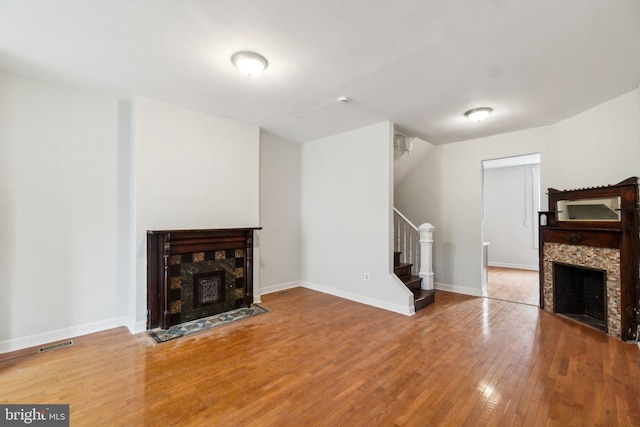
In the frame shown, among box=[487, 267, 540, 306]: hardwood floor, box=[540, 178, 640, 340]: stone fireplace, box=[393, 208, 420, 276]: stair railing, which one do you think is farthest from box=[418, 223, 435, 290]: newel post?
box=[540, 178, 640, 340]: stone fireplace

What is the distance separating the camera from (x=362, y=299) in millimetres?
4426

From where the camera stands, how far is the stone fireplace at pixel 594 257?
120 inches

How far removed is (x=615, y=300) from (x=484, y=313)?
1358 mm

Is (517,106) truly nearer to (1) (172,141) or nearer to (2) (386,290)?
(2) (386,290)

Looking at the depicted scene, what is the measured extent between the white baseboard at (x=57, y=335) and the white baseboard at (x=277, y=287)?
2016 millimetres

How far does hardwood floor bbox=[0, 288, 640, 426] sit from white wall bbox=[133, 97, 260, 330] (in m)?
0.93

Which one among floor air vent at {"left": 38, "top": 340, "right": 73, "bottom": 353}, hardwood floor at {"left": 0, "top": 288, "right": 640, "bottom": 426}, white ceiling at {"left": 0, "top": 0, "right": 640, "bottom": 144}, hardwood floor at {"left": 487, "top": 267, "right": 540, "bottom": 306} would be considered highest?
white ceiling at {"left": 0, "top": 0, "right": 640, "bottom": 144}

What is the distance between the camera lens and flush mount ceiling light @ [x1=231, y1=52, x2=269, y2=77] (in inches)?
95.9

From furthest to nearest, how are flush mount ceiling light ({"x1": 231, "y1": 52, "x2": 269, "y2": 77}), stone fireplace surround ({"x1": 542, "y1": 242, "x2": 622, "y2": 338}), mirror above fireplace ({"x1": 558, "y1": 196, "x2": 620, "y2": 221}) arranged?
1. mirror above fireplace ({"x1": 558, "y1": 196, "x2": 620, "y2": 221})
2. stone fireplace surround ({"x1": 542, "y1": 242, "x2": 622, "y2": 338})
3. flush mount ceiling light ({"x1": 231, "y1": 52, "x2": 269, "y2": 77})

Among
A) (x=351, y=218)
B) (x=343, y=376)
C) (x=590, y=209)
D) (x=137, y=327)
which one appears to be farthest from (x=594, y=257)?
(x=137, y=327)

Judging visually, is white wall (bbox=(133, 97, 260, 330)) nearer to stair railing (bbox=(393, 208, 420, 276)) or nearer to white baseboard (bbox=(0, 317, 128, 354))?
white baseboard (bbox=(0, 317, 128, 354))

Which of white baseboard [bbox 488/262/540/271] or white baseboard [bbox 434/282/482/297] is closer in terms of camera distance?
white baseboard [bbox 434/282/482/297]

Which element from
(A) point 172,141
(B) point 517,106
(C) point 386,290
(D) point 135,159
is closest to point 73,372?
(D) point 135,159

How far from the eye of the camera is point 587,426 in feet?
5.87
